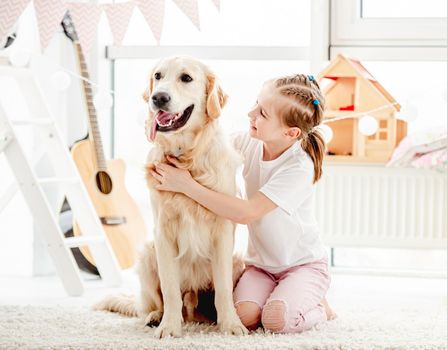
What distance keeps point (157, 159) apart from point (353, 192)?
4.45 feet

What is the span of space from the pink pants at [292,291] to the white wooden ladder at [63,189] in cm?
84

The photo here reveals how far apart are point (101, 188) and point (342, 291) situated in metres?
1.17

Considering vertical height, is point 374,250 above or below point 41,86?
below

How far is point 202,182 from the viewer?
7.32 feet

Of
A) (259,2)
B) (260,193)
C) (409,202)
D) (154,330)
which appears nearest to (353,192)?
(409,202)

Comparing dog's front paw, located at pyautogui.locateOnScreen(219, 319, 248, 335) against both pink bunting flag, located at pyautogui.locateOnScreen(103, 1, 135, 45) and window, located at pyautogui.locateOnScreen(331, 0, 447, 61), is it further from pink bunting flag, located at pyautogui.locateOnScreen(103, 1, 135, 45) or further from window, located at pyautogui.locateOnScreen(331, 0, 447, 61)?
window, located at pyautogui.locateOnScreen(331, 0, 447, 61)

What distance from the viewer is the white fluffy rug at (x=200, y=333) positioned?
2.07 meters

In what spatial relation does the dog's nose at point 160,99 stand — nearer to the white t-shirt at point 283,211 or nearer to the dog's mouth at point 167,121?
the dog's mouth at point 167,121

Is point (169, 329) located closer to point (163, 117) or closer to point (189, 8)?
point (163, 117)

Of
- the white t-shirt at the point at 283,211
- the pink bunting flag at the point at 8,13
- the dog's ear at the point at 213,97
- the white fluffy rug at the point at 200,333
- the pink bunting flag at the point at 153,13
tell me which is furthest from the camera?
the pink bunting flag at the point at 153,13

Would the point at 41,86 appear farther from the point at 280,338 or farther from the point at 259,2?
the point at 280,338

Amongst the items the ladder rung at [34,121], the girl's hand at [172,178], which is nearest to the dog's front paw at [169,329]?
the girl's hand at [172,178]

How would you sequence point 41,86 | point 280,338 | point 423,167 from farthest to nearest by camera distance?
1. point 41,86
2. point 423,167
3. point 280,338

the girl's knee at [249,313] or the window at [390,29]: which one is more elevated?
the window at [390,29]
